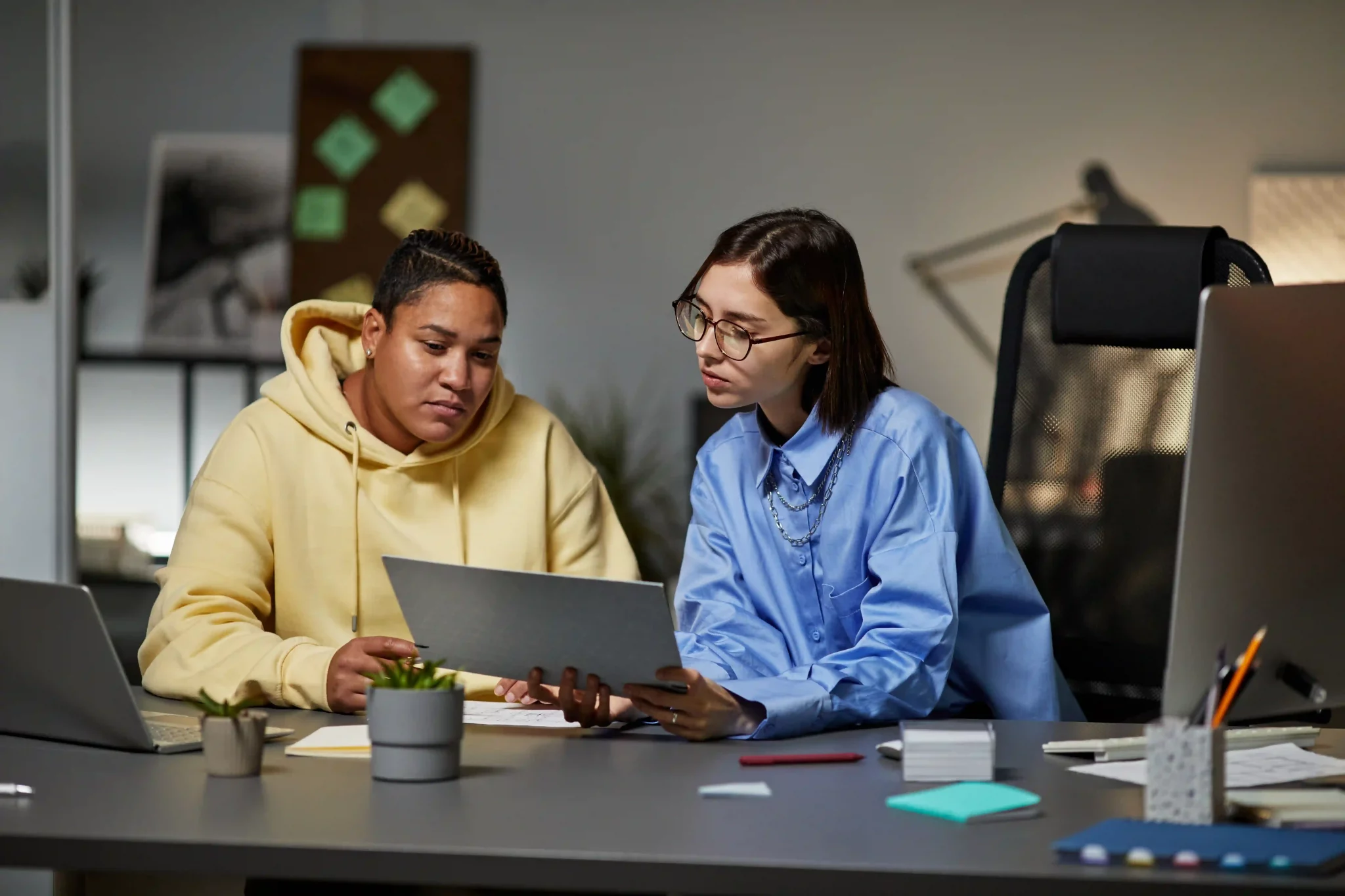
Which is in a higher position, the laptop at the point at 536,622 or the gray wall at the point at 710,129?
the gray wall at the point at 710,129

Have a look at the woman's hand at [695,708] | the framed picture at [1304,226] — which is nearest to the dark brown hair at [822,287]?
the woman's hand at [695,708]

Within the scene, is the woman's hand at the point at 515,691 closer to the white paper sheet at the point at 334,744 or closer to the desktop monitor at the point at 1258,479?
the white paper sheet at the point at 334,744

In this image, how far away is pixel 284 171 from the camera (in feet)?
14.1

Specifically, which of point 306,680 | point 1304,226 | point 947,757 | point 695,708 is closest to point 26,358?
point 306,680

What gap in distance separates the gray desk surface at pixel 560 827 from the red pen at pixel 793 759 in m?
0.02

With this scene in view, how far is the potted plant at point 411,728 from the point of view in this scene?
1.08 meters

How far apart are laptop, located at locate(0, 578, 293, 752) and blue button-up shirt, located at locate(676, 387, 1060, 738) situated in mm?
570

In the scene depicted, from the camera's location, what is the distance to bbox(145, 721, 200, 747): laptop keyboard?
1.19 m

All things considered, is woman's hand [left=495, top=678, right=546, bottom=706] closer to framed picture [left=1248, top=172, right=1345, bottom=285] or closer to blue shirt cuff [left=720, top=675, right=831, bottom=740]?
blue shirt cuff [left=720, top=675, right=831, bottom=740]

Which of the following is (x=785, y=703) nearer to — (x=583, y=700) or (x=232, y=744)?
(x=583, y=700)

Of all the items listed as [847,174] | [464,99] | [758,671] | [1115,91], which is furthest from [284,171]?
[758,671]

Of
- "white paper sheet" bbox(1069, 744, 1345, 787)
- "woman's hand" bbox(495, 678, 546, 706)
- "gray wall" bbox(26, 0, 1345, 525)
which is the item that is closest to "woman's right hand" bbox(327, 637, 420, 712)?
"woman's hand" bbox(495, 678, 546, 706)

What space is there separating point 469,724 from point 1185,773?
69cm

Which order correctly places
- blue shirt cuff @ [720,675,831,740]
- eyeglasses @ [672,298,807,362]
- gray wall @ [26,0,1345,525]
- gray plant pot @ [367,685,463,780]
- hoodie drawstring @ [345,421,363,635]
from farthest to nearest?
gray wall @ [26,0,1345,525] < hoodie drawstring @ [345,421,363,635] < eyeglasses @ [672,298,807,362] < blue shirt cuff @ [720,675,831,740] < gray plant pot @ [367,685,463,780]
